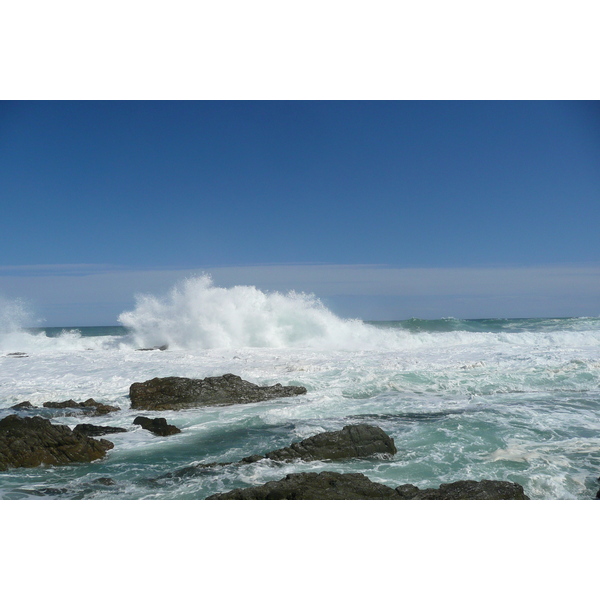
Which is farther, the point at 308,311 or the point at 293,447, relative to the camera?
the point at 308,311

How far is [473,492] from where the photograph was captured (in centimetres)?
342

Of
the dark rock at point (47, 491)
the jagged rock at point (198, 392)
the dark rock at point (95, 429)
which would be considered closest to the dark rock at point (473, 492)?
the dark rock at point (47, 491)

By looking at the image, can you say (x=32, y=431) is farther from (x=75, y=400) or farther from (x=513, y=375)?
(x=513, y=375)

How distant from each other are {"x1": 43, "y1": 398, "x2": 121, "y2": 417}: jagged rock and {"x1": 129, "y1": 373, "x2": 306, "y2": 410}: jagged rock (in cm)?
44

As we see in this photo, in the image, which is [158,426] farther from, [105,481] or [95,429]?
[105,481]

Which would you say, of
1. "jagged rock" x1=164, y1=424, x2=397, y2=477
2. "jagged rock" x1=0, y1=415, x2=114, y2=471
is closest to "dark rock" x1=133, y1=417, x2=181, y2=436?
"jagged rock" x1=0, y1=415, x2=114, y2=471

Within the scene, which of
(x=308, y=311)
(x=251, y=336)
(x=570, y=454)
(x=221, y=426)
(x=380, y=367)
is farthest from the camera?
(x=308, y=311)

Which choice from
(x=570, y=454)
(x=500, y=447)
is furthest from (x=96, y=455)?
(x=570, y=454)

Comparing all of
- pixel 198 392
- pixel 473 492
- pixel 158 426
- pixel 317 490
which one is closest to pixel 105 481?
pixel 158 426

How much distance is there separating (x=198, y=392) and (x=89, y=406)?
6.30 feet

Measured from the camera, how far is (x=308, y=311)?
17.8 meters

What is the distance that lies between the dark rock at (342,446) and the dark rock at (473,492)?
123 centimetres

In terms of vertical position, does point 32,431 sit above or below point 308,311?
below

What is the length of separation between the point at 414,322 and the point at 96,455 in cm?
2754
